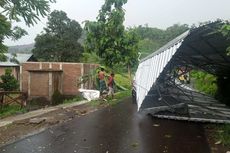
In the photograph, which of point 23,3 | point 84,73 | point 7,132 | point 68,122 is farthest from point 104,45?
point 7,132

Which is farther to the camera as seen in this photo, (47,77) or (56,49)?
(56,49)

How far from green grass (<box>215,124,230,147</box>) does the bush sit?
1833 centimetres

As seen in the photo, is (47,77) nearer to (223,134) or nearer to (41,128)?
(41,128)

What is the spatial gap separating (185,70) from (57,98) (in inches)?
Answer: 498

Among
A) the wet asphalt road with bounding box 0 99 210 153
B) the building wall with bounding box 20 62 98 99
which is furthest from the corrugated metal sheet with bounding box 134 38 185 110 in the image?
the building wall with bounding box 20 62 98 99

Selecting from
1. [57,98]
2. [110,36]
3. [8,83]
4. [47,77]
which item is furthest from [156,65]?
[8,83]

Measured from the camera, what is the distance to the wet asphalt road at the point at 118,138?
9.88 metres

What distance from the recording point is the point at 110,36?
28531 millimetres

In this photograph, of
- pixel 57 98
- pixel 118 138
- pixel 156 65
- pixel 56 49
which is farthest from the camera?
Answer: pixel 56 49

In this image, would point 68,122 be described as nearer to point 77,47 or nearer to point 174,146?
point 174,146

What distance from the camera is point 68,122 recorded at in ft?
48.5

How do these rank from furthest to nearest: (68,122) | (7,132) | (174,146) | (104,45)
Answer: (104,45), (68,122), (7,132), (174,146)

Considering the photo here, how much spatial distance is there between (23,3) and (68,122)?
7.30 m

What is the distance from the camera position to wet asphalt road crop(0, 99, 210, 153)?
9.88 metres
